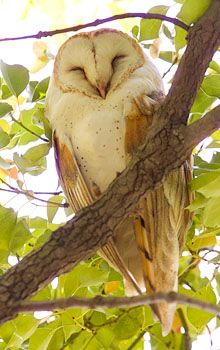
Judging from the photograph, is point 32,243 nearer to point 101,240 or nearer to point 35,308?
point 101,240

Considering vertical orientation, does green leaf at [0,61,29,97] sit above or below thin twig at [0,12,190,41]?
below

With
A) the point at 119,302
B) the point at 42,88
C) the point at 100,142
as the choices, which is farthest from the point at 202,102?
the point at 119,302

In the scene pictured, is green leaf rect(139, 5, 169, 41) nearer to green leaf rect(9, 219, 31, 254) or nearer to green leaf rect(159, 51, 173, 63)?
green leaf rect(159, 51, 173, 63)

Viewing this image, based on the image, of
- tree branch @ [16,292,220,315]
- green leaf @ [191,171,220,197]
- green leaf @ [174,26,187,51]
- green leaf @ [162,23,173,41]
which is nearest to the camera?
tree branch @ [16,292,220,315]

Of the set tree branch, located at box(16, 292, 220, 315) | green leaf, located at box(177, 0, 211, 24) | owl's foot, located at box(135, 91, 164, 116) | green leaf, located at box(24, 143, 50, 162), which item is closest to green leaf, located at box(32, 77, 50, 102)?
green leaf, located at box(24, 143, 50, 162)

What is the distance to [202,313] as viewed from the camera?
103 centimetres

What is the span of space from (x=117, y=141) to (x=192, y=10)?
0.75ft

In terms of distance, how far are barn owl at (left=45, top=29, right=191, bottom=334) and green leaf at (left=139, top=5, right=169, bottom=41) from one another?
69 mm

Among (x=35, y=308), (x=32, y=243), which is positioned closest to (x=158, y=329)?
(x=32, y=243)

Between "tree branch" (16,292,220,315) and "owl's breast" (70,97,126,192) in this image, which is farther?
"owl's breast" (70,97,126,192)

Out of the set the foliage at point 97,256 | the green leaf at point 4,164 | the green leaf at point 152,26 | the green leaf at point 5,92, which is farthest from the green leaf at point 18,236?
the green leaf at point 152,26

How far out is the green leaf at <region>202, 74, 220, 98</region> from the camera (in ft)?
3.38

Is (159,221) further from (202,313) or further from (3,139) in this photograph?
(3,139)

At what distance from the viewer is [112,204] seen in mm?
861
